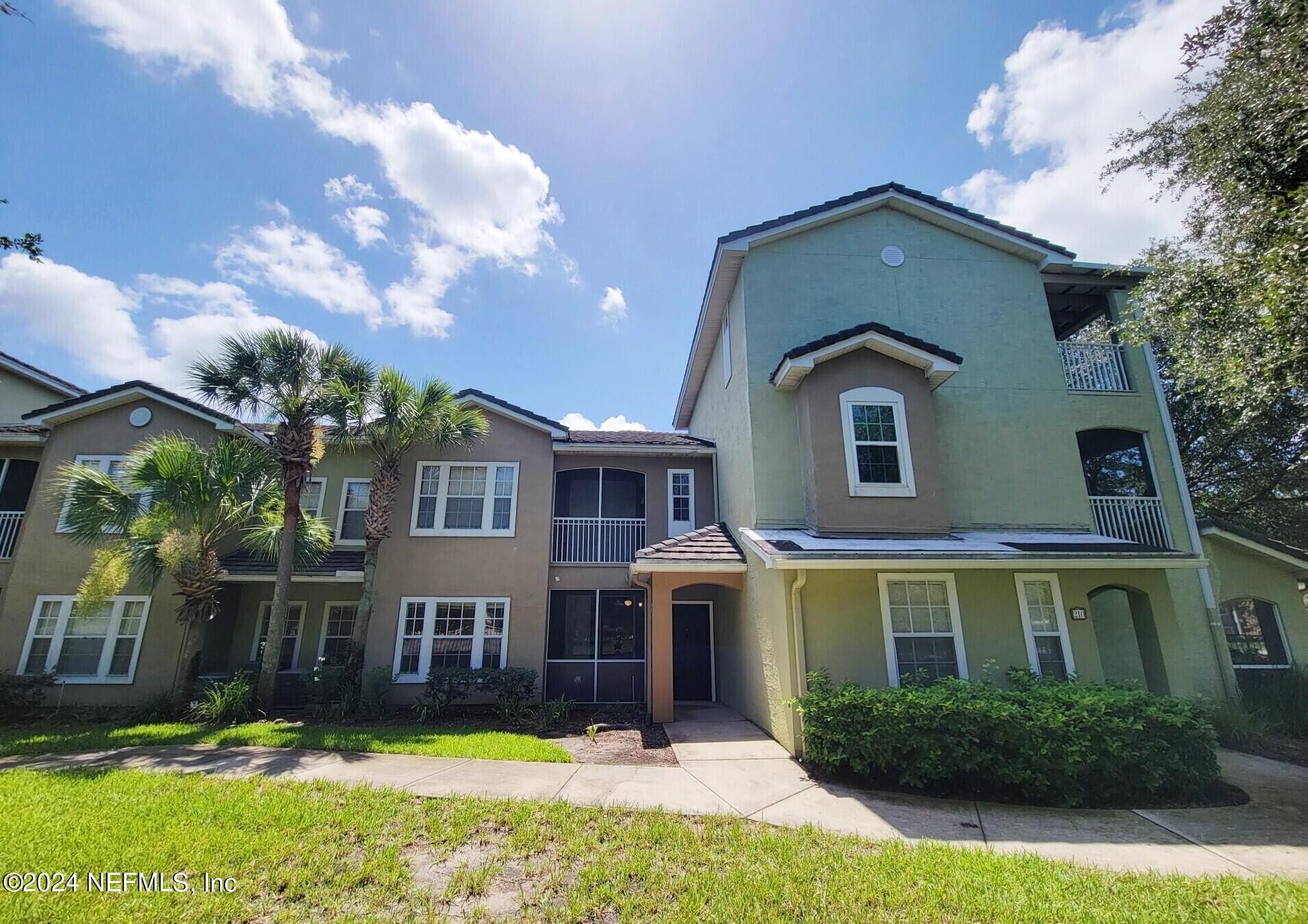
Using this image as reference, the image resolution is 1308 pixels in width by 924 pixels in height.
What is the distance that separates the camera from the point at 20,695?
1120 cm

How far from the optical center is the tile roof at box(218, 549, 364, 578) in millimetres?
12273

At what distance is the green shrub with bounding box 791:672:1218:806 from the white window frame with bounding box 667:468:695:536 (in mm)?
7363

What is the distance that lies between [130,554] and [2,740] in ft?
11.0

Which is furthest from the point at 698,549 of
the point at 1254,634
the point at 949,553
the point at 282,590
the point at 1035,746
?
the point at 1254,634

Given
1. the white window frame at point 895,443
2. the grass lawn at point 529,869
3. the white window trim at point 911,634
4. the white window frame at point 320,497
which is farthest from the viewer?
the white window frame at point 320,497

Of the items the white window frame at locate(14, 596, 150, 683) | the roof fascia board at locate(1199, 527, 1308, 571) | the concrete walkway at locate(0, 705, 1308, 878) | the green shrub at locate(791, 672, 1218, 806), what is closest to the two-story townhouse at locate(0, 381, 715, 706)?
→ the white window frame at locate(14, 596, 150, 683)

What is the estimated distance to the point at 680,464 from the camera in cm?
1455

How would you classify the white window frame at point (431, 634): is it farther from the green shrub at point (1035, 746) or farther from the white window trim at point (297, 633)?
the green shrub at point (1035, 746)

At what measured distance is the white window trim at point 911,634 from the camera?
29.0 feet

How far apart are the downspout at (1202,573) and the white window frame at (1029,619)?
225 cm

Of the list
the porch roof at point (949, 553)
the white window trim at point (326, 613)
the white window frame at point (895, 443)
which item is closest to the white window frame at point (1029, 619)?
the porch roof at point (949, 553)

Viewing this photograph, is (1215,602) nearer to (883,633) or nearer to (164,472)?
(883,633)

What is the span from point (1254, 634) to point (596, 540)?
576 inches

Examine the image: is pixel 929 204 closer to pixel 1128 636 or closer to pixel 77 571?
pixel 1128 636
